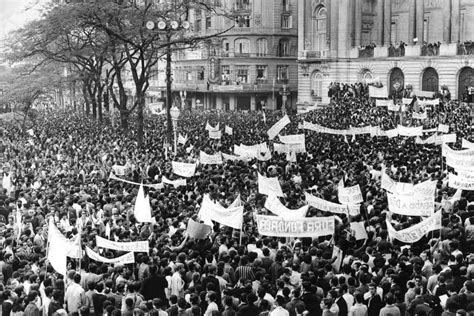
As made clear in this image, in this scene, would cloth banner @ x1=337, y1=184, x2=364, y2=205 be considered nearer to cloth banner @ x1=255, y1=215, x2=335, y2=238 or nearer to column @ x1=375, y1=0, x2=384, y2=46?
cloth banner @ x1=255, y1=215, x2=335, y2=238

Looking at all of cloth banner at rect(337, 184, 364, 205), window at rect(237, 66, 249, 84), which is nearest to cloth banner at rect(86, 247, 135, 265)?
cloth banner at rect(337, 184, 364, 205)

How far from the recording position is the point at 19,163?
105 ft

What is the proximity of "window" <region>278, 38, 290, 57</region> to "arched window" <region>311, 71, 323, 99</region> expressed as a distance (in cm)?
1037

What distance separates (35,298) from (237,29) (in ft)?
229

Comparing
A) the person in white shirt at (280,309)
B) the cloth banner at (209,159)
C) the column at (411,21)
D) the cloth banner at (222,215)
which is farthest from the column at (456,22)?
the person in white shirt at (280,309)

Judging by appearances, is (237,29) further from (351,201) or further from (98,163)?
(351,201)

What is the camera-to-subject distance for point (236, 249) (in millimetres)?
14594

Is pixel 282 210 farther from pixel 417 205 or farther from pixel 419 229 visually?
pixel 419 229

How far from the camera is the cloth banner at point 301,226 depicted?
45.2 feet

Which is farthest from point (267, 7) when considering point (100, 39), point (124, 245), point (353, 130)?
point (124, 245)

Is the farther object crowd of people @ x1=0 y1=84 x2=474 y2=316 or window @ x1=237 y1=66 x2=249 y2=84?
window @ x1=237 y1=66 x2=249 y2=84

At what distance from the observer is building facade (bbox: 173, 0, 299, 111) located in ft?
261

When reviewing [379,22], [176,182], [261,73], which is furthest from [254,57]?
[176,182]

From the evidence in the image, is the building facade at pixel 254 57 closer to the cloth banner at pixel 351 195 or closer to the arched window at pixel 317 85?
the arched window at pixel 317 85
